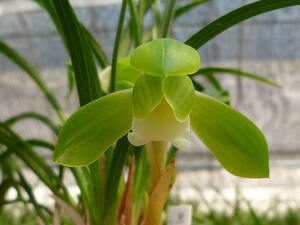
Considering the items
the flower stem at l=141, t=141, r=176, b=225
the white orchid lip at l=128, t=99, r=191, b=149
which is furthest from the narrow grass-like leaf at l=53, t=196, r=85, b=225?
the white orchid lip at l=128, t=99, r=191, b=149

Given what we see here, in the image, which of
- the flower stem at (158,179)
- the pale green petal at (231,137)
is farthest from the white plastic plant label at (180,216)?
the pale green petal at (231,137)

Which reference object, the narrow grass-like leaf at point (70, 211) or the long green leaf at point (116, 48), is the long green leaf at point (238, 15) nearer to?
the long green leaf at point (116, 48)

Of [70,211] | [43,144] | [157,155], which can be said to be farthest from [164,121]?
[43,144]

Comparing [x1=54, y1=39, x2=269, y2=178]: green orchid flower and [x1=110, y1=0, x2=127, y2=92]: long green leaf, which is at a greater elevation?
[x1=110, y1=0, x2=127, y2=92]: long green leaf

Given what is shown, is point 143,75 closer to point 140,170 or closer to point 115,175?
point 115,175

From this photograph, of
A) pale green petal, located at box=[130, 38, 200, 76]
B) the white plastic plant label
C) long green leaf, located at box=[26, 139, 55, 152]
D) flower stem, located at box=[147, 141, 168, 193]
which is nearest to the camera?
pale green petal, located at box=[130, 38, 200, 76]

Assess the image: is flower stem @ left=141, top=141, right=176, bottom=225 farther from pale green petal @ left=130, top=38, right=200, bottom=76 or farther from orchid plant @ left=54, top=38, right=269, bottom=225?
pale green petal @ left=130, top=38, right=200, bottom=76
